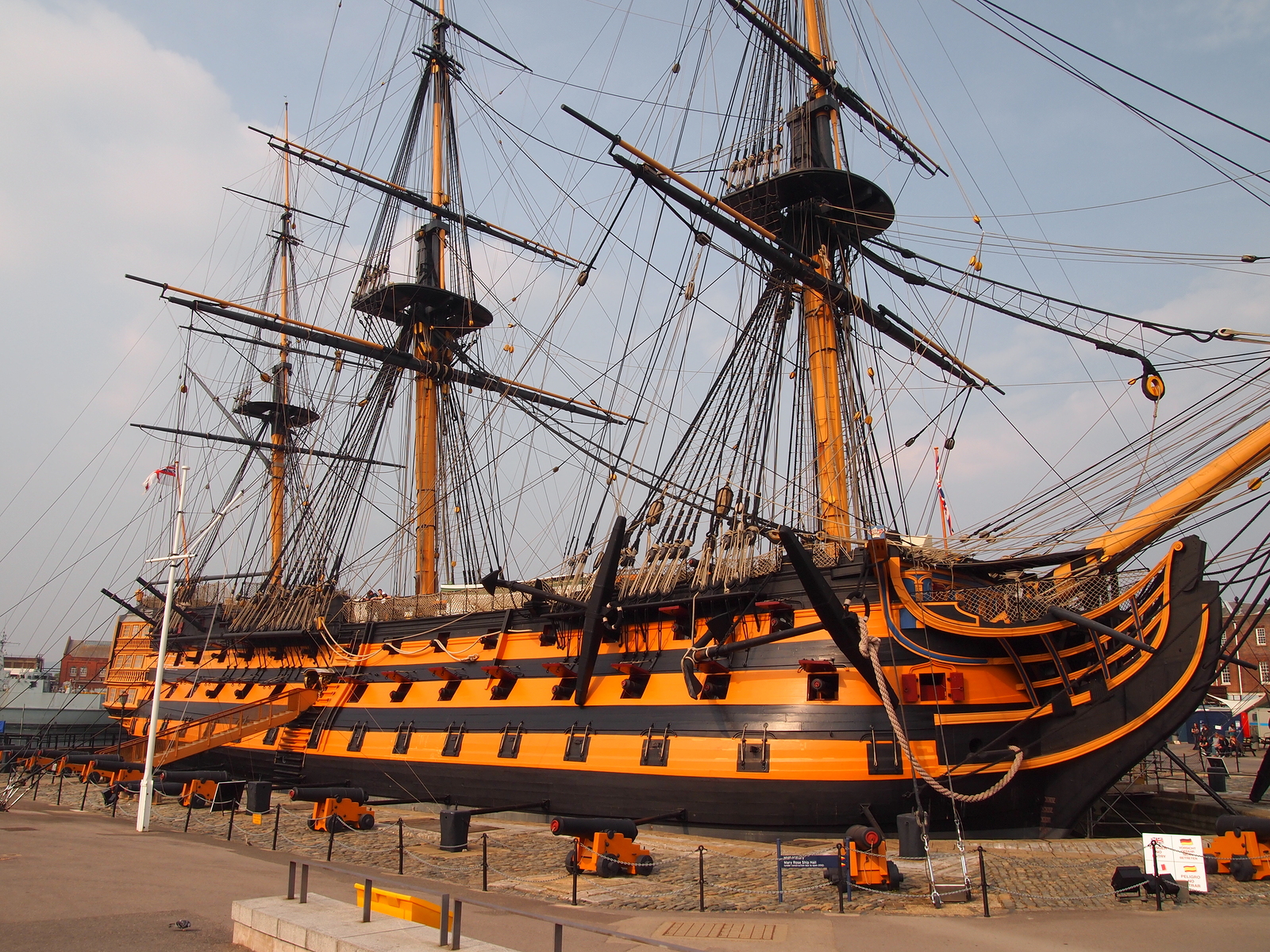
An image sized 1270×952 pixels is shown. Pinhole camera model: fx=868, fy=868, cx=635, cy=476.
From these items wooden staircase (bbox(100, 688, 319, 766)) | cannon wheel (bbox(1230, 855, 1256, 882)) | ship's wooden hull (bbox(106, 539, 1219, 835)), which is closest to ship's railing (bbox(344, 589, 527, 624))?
ship's wooden hull (bbox(106, 539, 1219, 835))

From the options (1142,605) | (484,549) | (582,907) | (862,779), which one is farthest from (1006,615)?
(484,549)

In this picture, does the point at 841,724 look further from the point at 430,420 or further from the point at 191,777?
the point at 430,420

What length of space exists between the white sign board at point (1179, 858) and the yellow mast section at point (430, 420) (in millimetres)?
19788

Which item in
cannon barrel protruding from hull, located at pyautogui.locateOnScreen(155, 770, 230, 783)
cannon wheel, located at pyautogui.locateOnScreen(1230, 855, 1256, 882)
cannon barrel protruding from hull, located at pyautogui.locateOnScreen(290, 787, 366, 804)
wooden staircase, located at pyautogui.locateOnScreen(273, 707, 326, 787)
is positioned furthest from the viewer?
wooden staircase, located at pyautogui.locateOnScreen(273, 707, 326, 787)

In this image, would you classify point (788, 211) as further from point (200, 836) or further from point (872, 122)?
point (200, 836)

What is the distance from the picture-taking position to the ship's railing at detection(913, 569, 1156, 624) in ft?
42.4

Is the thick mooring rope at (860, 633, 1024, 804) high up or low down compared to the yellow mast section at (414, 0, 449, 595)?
down

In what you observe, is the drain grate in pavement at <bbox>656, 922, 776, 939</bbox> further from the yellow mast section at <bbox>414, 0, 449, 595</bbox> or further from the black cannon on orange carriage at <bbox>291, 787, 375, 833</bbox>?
the yellow mast section at <bbox>414, 0, 449, 595</bbox>

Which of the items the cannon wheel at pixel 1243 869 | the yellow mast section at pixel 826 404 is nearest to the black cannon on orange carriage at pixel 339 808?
the yellow mast section at pixel 826 404

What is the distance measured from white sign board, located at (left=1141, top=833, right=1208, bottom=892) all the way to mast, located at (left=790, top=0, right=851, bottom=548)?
7061 mm

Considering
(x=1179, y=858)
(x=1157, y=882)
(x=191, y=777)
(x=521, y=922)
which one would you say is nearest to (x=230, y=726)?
(x=191, y=777)

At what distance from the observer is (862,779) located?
41.5ft

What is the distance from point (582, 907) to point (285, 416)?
35402 mm

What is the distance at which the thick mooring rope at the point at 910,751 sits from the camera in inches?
468
